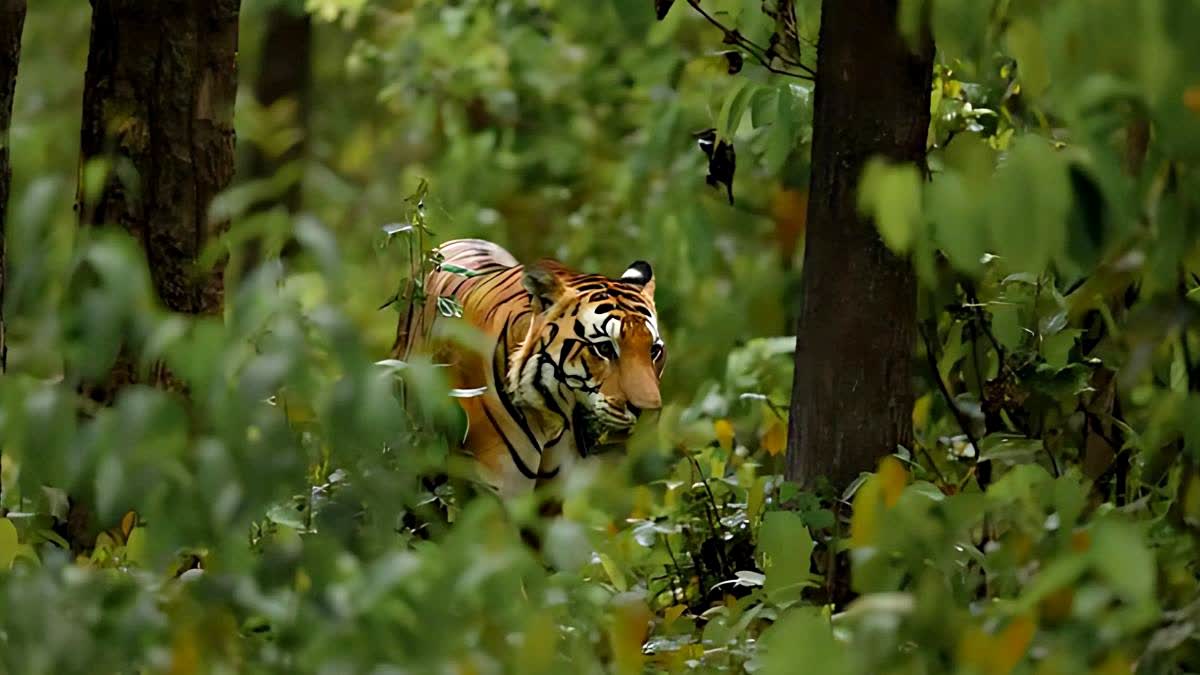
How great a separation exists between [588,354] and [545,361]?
0.15 meters

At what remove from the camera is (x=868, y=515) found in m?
2.93

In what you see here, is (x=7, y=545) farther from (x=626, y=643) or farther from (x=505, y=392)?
(x=505, y=392)

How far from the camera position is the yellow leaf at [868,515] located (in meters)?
2.74

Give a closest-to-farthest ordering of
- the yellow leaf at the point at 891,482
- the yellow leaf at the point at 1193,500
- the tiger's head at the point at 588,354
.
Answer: the yellow leaf at the point at 1193,500 → the yellow leaf at the point at 891,482 → the tiger's head at the point at 588,354

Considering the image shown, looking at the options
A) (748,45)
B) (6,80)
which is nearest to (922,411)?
(748,45)

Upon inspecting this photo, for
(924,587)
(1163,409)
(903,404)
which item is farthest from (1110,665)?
(903,404)

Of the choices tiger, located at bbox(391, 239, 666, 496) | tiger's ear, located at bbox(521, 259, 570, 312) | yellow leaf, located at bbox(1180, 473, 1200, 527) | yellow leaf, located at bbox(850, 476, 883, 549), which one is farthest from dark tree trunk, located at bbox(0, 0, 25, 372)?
yellow leaf, located at bbox(1180, 473, 1200, 527)

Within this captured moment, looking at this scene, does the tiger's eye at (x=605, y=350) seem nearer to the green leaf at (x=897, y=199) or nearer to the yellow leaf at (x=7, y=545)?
the yellow leaf at (x=7, y=545)

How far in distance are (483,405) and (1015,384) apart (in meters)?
1.59

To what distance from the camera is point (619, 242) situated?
9172 mm

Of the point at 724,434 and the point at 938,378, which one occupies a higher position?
the point at 938,378

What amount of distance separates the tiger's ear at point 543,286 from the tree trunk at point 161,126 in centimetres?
95

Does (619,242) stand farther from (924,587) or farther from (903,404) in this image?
(924,587)

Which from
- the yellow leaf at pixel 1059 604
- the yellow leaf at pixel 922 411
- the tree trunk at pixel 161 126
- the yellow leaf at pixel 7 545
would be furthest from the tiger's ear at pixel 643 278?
the yellow leaf at pixel 1059 604
